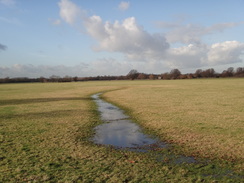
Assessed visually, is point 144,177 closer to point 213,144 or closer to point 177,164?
point 177,164

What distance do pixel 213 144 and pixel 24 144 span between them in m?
11.3

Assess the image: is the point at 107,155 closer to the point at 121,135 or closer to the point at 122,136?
the point at 122,136

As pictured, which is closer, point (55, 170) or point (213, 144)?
point (55, 170)

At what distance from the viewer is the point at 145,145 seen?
12.0 metres

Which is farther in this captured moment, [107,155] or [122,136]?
[122,136]

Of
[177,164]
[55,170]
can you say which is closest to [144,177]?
[177,164]

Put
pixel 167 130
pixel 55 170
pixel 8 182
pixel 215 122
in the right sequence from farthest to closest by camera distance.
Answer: pixel 215 122 < pixel 167 130 < pixel 55 170 < pixel 8 182

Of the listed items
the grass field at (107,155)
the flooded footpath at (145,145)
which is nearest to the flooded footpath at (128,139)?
the flooded footpath at (145,145)

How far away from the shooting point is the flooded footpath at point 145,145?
333 inches

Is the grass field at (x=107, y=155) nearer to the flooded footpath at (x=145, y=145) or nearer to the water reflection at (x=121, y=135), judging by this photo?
the flooded footpath at (x=145, y=145)

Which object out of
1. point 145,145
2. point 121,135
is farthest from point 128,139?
point 145,145

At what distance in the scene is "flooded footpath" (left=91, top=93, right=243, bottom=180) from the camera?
27.8 ft

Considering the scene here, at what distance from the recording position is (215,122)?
17.0m

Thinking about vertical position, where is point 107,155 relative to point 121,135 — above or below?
above
